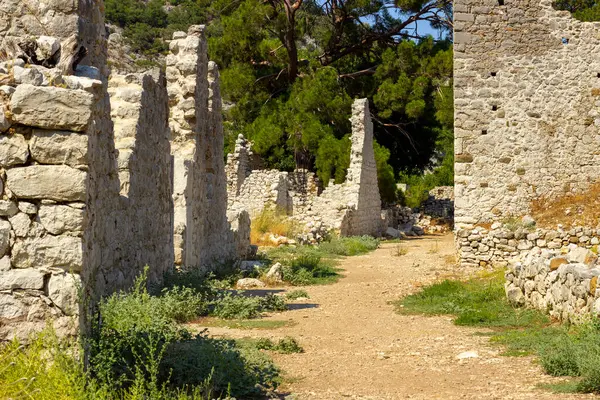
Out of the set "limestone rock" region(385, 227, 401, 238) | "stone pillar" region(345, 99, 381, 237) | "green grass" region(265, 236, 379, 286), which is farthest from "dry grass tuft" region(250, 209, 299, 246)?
"limestone rock" region(385, 227, 401, 238)

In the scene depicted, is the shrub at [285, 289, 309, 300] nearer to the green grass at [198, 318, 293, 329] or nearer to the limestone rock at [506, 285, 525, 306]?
the green grass at [198, 318, 293, 329]

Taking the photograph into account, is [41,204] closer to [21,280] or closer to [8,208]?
[8,208]

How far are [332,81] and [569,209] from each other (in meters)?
16.7

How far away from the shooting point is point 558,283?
802 centimetres

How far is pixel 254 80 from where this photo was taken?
102 feet

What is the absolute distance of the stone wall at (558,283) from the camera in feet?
23.9

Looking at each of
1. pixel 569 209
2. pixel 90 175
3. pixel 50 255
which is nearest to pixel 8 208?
pixel 50 255

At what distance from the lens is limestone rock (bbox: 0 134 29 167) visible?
4551 millimetres

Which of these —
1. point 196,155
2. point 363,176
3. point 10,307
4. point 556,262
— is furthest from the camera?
point 363,176

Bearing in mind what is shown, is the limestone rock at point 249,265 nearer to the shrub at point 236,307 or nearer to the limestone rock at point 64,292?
the shrub at point 236,307

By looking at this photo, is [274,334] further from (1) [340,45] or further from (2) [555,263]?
(1) [340,45]

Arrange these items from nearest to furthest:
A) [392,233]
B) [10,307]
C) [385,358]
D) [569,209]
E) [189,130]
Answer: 1. [10,307]
2. [385,358]
3. [189,130]
4. [569,209]
5. [392,233]

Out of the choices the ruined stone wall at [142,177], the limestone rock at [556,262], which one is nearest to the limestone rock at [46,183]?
the ruined stone wall at [142,177]

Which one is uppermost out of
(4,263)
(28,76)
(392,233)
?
(28,76)
